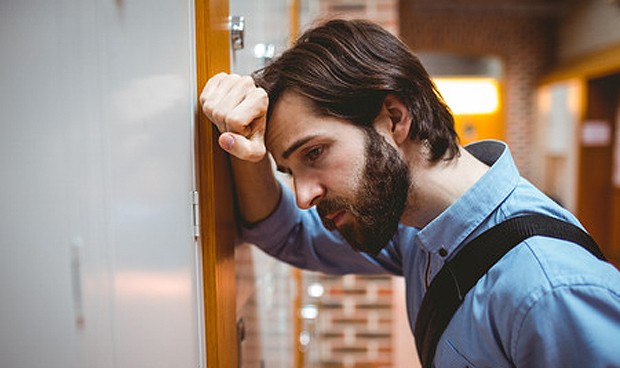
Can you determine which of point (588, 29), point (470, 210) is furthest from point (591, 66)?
point (470, 210)

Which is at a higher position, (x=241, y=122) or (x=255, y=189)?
(x=241, y=122)

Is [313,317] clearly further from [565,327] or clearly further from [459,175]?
[565,327]

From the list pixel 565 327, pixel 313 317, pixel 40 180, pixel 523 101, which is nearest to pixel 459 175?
pixel 565 327

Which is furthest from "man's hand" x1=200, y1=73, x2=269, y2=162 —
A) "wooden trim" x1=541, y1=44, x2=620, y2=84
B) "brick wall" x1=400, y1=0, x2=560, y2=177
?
"brick wall" x1=400, y1=0, x2=560, y2=177

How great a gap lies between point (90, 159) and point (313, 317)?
180 cm

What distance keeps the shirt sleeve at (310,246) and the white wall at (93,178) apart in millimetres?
430

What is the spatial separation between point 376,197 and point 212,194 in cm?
38

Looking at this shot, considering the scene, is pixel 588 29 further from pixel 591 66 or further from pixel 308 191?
pixel 308 191

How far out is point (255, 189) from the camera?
4.18 ft

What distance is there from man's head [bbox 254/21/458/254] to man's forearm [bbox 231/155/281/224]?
7cm

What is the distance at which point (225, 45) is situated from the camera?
3.65 ft

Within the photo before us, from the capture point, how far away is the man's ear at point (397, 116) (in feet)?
4.15

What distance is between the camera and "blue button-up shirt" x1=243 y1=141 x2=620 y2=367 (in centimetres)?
92

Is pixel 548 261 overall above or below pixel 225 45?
below
